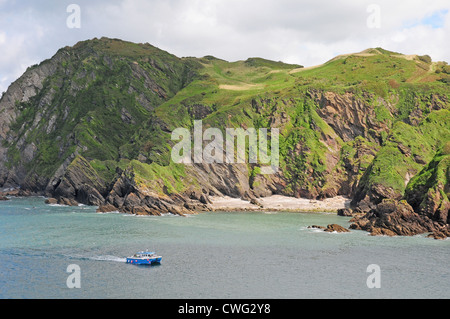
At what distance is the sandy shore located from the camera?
530 feet

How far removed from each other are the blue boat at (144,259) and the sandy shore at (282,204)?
275 feet

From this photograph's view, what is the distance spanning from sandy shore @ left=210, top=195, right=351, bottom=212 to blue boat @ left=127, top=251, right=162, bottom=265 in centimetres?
8377

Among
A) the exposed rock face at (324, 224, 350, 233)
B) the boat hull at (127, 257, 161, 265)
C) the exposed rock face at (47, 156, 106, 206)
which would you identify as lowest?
the exposed rock face at (324, 224, 350, 233)

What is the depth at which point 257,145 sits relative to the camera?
19662 cm

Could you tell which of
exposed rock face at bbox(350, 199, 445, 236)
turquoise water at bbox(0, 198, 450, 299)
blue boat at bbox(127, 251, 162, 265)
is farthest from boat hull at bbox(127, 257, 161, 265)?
exposed rock face at bbox(350, 199, 445, 236)

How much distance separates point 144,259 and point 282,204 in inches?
3999

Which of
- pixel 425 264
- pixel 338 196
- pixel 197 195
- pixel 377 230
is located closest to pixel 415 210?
pixel 377 230

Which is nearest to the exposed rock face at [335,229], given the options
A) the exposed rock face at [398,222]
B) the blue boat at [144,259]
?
the exposed rock face at [398,222]

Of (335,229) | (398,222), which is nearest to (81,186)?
(335,229)

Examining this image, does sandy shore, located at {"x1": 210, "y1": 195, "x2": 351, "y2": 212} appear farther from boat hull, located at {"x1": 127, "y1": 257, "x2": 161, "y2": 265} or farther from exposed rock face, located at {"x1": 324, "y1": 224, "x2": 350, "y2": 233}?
boat hull, located at {"x1": 127, "y1": 257, "x2": 161, "y2": 265}

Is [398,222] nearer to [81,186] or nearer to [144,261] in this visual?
[144,261]

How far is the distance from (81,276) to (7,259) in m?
17.2

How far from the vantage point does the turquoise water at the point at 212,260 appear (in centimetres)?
6003

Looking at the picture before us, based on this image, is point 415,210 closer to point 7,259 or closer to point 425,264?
point 425,264
